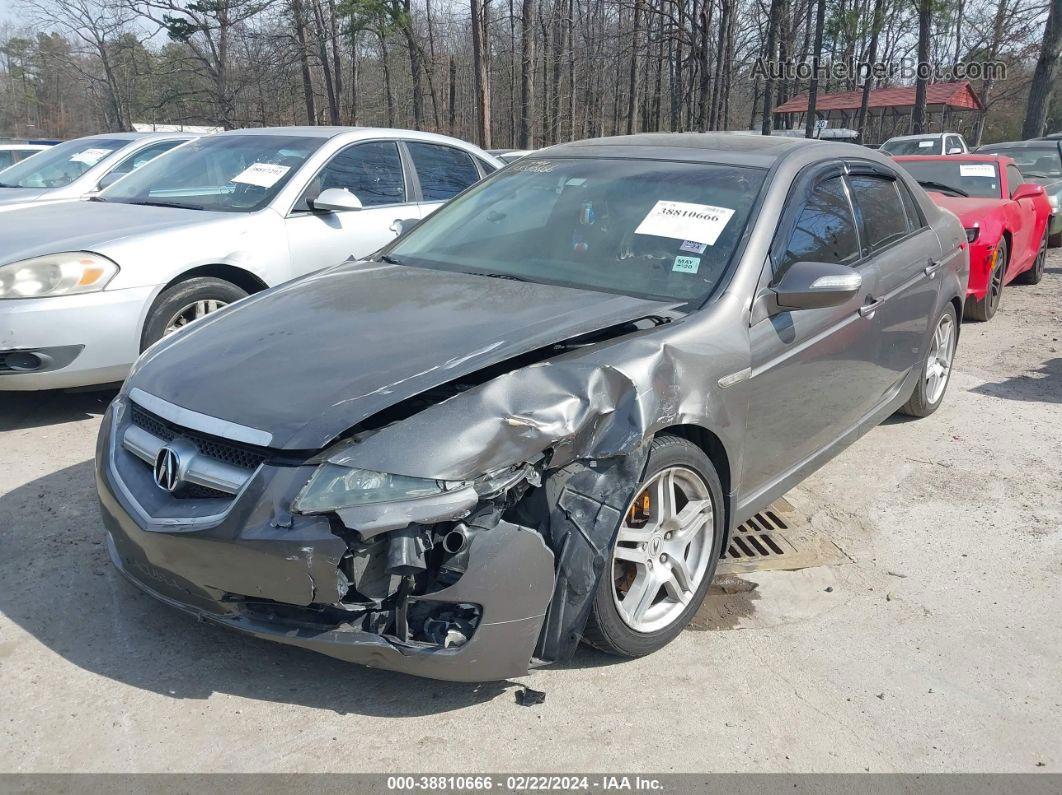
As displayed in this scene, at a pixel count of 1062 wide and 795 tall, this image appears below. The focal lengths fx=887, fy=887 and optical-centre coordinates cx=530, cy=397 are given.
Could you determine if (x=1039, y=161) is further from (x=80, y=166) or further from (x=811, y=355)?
(x=80, y=166)

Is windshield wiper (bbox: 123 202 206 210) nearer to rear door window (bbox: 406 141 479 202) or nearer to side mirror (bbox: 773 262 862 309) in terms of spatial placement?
rear door window (bbox: 406 141 479 202)

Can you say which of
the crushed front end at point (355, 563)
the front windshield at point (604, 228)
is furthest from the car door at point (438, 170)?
the crushed front end at point (355, 563)

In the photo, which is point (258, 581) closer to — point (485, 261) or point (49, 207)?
point (485, 261)

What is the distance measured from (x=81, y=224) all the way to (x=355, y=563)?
3.87m

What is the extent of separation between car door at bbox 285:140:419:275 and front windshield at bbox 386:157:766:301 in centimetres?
157

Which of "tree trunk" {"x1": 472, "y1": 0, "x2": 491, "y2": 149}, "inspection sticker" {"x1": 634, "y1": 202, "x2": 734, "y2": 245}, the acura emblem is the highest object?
"tree trunk" {"x1": 472, "y1": 0, "x2": 491, "y2": 149}

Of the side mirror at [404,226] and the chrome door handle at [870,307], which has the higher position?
the side mirror at [404,226]

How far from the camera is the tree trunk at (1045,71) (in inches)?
888

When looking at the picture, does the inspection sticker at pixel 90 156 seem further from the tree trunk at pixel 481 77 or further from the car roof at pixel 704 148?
the tree trunk at pixel 481 77

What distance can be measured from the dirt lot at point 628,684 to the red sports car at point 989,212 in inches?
173

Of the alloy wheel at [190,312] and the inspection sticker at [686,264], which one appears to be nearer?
the inspection sticker at [686,264]

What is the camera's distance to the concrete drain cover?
3.65m

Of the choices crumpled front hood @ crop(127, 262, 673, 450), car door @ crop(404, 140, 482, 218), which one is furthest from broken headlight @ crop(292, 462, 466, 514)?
car door @ crop(404, 140, 482, 218)

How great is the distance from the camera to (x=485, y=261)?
12.2 ft
